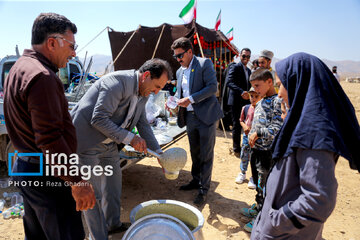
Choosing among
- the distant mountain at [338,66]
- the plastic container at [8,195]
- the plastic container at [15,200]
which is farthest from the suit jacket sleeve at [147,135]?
the distant mountain at [338,66]

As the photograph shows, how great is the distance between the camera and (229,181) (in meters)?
4.09

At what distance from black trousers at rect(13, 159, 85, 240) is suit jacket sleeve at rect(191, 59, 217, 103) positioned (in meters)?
1.91

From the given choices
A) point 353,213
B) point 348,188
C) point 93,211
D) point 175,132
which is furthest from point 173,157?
point 348,188

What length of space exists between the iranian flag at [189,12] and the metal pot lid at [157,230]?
718 cm

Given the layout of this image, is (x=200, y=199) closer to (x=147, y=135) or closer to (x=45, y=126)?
(x=147, y=135)

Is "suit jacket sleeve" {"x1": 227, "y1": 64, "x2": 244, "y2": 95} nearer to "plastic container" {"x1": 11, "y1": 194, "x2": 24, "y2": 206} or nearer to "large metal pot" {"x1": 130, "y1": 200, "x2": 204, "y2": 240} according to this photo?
"large metal pot" {"x1": 130, "y1": 200, "x2": 204, "y2": 240}

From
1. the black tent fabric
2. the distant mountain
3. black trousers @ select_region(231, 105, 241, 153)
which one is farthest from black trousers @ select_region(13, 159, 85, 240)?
the distant mountain

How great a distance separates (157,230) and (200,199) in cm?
170

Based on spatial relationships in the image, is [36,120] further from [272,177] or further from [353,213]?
[353,213]

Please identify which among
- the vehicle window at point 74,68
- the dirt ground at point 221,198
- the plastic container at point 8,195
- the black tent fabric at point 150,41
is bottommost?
the dirt ground at point 221,198

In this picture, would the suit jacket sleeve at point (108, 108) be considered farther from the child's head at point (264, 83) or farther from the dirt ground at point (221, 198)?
the child's head at point (264, 83)

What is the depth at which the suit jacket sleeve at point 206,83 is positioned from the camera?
307 centimetres

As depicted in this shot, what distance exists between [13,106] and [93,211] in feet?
3.82

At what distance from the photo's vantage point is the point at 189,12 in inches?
312
